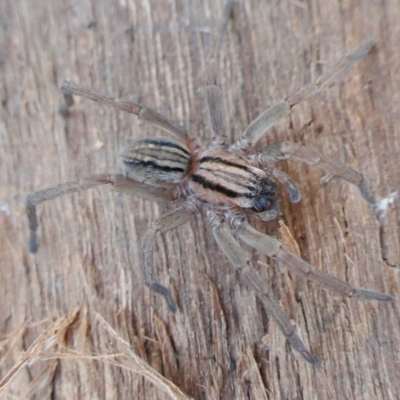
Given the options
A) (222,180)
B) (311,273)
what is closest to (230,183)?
(222,180)

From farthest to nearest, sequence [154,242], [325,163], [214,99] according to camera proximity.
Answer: [214,99]
[154,242]
[325,163]

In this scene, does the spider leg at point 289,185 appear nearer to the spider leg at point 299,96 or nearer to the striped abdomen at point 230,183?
the striped abdomen at point 230,183

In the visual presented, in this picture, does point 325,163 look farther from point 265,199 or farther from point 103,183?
point 103,183

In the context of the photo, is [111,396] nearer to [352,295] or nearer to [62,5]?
[352,295]

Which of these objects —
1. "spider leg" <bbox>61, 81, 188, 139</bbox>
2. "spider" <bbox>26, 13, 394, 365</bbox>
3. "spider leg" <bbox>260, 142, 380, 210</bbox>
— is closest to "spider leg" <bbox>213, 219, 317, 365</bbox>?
"spider" <bbox>26, 13, 394, 365</bbox>

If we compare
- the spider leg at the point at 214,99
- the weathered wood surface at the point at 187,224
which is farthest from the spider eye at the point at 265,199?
the spider leg at the point at 214,99

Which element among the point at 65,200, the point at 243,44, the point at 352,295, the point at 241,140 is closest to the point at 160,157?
the point at 241,140
